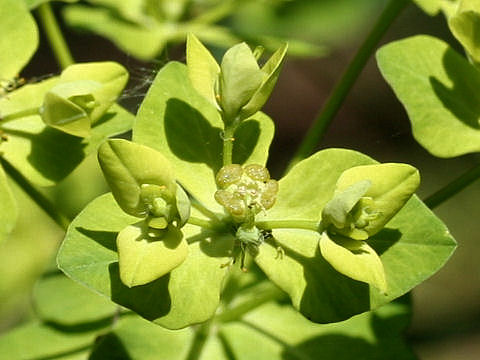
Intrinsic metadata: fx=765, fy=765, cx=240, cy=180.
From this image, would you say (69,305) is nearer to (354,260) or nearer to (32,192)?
(32,192)

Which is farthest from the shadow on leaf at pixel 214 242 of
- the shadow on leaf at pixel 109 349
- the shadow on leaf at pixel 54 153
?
the shadow on leaf at pixel 109 349

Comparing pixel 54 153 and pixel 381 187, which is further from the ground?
pixel 381 187

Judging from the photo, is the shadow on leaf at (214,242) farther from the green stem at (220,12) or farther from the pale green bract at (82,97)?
the green stem at (220,12)

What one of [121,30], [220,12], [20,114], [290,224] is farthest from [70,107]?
[220,12]

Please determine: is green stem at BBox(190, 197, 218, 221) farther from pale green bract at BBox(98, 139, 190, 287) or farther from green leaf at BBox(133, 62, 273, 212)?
Answer: pale green bract at BBox(98, 139, 190, 287)

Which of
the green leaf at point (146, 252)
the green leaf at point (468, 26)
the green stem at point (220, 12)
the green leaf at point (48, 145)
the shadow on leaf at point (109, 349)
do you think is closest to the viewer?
the green leaf at point (146, 252)

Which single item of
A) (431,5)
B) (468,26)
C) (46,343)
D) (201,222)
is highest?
(468,26)
